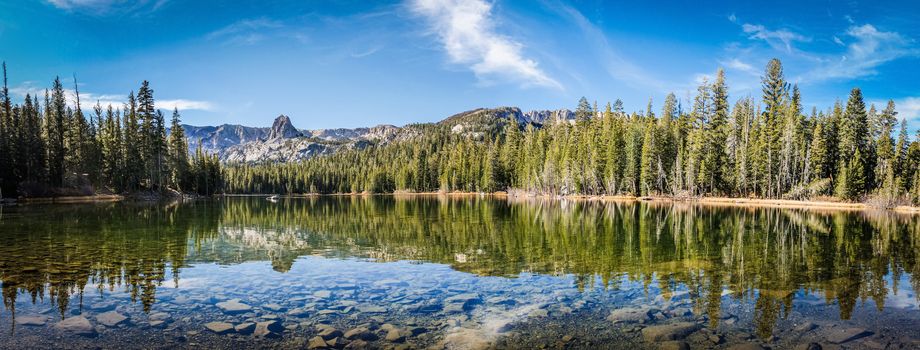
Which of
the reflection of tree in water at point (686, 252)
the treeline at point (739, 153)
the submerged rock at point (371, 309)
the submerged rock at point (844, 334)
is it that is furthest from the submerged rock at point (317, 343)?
the treeline at point (739, 153)

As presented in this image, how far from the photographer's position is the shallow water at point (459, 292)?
10.3 metres

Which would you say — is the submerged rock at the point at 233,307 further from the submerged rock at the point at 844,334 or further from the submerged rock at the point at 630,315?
the submerged rock at the point at 844,334

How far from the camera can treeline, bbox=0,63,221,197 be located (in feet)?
231

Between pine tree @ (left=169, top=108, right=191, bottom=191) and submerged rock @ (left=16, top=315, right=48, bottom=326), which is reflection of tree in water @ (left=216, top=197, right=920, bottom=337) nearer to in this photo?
submerged rock @ (left=16, top=315, right=48, bottom=326)

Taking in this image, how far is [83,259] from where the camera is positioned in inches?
771

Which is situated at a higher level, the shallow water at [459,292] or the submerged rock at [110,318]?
the submerged rock at [110,318]

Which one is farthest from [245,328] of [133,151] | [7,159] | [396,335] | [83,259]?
[133,151]

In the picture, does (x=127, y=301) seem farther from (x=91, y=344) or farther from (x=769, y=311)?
(x=769, y=311)

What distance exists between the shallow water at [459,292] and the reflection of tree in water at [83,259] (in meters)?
0.10

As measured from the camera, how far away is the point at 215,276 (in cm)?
1712

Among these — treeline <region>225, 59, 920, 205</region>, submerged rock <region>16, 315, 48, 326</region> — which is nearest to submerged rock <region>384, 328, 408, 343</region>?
submerged rock <region>16, 315, 48, 326</region>

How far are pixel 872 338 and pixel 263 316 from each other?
13648 mm

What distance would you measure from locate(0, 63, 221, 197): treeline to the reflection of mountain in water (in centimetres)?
4605

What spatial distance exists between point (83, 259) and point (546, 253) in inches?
768
